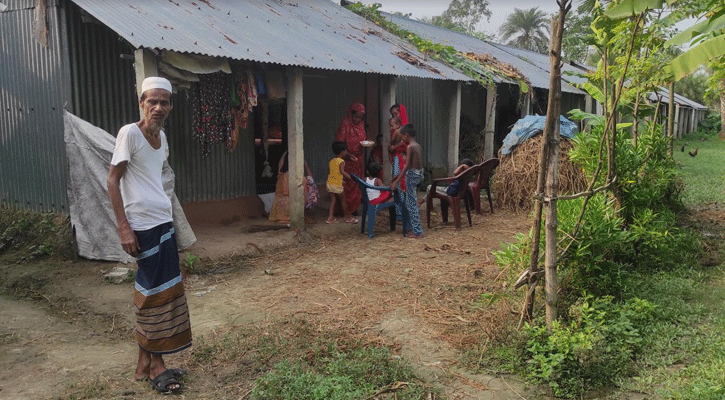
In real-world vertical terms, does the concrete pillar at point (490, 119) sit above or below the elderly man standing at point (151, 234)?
above

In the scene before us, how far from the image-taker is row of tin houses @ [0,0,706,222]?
6117 mm

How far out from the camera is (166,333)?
3.40 metres

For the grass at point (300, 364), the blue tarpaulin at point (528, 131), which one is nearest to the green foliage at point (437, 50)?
the blue tarpaulin at point (528, 131)

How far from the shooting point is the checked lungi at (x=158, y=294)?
3.34m

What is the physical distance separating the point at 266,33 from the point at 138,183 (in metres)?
4.84

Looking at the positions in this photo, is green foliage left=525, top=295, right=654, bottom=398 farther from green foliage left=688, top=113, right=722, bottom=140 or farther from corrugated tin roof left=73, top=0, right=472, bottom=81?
green foliage left=688, top=113, right=722, bottom=140

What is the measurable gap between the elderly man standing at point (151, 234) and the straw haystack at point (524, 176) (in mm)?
7132

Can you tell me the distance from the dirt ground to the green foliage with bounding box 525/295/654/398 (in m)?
0.22

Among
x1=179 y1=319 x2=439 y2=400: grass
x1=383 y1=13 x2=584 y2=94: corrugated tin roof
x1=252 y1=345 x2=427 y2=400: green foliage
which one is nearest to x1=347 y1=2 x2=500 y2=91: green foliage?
x1=383 y1=13 x2=584 y2=94: corrugated tin roof

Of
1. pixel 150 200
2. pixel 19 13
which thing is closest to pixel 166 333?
pixel 150 200

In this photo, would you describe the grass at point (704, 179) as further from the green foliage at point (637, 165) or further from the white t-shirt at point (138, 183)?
the white t-shirt at point (138, 183)

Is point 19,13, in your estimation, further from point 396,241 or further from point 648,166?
point 648,166

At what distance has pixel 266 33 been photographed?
766 cm

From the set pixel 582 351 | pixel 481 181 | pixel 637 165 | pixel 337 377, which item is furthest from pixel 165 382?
pixel 481 181
